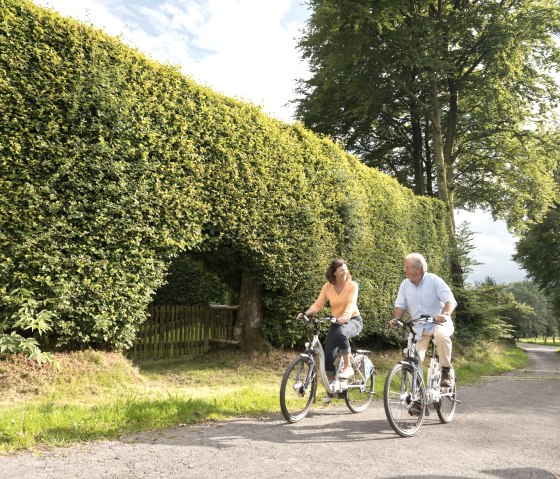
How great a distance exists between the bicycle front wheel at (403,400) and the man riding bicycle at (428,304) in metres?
0.47

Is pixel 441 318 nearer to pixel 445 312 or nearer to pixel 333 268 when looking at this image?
pixel 445 312

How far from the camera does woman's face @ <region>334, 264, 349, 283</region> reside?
22.6ft

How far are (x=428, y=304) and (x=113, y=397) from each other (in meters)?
4.53

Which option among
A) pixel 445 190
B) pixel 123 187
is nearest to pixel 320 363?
pixel 123 187

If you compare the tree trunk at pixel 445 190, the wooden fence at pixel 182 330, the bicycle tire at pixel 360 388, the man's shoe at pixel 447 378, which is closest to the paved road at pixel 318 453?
the bicycle tire at pixel 360 388

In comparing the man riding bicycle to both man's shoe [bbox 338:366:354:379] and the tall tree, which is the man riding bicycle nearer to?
man's shoe [bbox 338:366:354:379]

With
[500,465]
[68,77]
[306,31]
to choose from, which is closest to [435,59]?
[306,31]

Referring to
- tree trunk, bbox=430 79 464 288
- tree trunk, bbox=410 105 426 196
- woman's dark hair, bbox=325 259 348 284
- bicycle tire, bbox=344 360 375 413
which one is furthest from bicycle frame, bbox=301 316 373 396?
tree trunk, bbox=410 105 426 196

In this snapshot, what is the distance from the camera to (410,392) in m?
5.89

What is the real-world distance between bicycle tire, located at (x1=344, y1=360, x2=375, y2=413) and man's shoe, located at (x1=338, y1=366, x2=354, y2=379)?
0.25m

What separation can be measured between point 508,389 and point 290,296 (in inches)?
201

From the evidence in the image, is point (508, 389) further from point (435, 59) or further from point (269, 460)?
point (435, 59)

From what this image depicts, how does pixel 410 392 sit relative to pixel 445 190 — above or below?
below

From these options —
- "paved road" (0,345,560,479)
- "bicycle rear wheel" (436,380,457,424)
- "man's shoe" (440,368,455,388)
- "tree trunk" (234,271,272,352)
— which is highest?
"tree trunk" (234,271,272,352)
